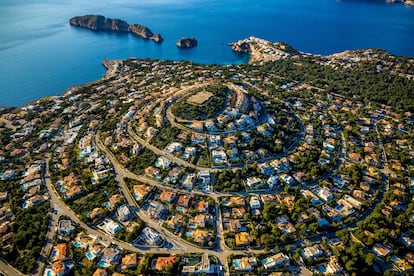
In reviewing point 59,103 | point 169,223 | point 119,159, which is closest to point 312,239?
point 169,223

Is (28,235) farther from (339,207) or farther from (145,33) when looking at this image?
(145,33)

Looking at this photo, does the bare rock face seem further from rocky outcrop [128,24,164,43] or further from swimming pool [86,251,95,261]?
swimming pool [86,251,95,261]

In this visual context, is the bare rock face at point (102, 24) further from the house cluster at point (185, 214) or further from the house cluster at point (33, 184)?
the house cluster at point (185, 214)

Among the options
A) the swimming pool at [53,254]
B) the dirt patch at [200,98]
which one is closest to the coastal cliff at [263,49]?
the dirt patch at [200,98]

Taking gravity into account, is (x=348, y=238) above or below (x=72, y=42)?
below

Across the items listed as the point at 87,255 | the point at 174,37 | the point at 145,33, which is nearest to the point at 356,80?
the point at 87,255

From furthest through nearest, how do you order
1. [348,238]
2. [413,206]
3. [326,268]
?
1. [413,206]
2. [348,238]
3. [326,268]

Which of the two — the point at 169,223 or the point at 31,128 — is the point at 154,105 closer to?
the point at 31,128
